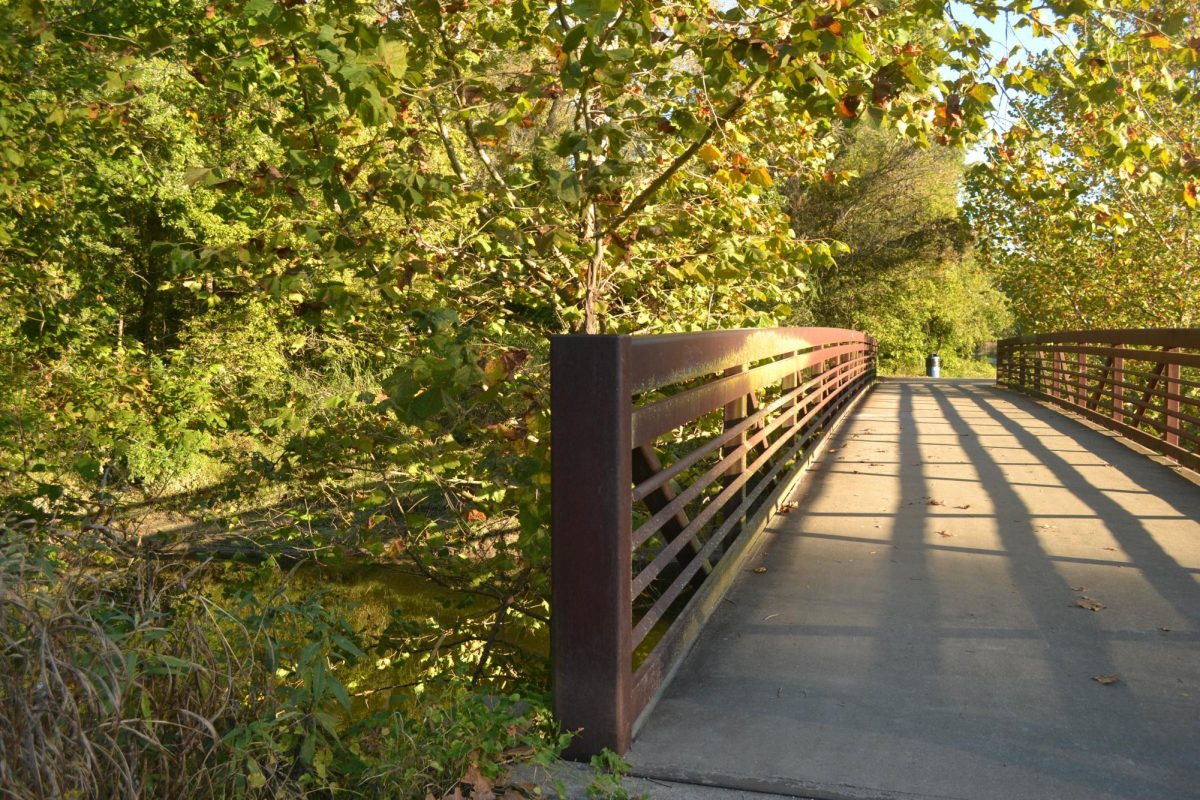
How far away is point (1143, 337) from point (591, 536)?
10420 millimetres

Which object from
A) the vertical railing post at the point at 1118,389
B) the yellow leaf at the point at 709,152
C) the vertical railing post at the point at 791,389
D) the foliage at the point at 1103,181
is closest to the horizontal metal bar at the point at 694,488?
the vertical railing post at the point at 791,389

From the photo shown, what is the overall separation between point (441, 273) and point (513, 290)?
2.74 feet

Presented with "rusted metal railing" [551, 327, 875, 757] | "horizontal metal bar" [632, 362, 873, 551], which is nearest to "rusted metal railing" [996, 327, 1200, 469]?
"horizontal metal bar" [632, 362, 873, 551]

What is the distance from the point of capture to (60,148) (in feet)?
36.2

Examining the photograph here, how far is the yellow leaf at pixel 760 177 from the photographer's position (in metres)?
7.95

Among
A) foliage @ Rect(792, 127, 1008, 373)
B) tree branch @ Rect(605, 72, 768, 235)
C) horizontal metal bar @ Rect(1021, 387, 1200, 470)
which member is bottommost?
horizontal metal bar @ Rect(1021, 387, 1200, 470)

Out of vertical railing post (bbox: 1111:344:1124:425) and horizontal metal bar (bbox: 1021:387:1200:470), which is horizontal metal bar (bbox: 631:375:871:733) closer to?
horizontal metal bar (bbox: 1021:387:1200:470)

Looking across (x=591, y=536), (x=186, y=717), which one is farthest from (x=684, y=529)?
(x=186, y=717)

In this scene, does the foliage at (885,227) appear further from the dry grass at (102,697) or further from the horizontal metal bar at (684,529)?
the dry grass at (102,697)

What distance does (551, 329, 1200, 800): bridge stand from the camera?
3.55 metres

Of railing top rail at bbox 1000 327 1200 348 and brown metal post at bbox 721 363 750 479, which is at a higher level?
railing top rail at bbox 1000 327 1200 348

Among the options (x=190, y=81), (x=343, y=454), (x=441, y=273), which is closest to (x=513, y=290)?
(x=441, y=273)

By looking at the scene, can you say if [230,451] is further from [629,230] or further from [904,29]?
[904,29]

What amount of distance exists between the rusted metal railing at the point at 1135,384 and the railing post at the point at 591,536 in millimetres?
7810
